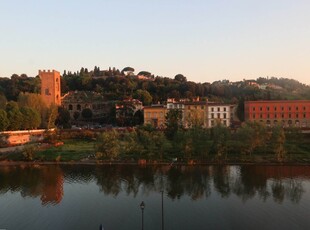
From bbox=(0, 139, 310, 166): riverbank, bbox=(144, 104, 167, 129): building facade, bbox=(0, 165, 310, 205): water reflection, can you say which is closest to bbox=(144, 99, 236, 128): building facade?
bbox=(144, 104, 167, 129): building facade

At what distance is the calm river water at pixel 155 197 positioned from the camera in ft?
66.8

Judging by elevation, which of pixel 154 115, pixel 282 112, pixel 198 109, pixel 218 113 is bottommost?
pixel 154 115

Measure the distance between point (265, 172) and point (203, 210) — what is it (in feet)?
40.1

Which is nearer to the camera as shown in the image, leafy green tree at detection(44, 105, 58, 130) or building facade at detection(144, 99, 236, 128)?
leafy green tree at detection(44, 105, 58, 130)

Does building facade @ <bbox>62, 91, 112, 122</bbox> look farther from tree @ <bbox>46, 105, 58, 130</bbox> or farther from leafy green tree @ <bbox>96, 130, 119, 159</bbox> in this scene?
leafy green tree @ <bbox>96, 130, 119, 159</bbox>

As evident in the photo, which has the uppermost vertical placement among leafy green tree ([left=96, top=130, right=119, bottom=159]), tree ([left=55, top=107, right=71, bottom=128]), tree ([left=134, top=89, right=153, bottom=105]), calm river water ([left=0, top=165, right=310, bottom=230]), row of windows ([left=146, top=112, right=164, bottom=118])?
tree ([left=134, top=89, right=153, bottom=105])

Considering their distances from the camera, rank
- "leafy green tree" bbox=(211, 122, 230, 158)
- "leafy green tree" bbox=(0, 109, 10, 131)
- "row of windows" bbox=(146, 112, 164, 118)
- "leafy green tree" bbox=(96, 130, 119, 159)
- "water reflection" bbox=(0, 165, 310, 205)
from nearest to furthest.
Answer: "water reflection" bbox=(0, 165, 310, 205) < "leafy green tree" bbox=(96, 130, 119, 159) < "leafy green tree" bbox=(211, 122, 230, 158) < "leafy green tree" bbox=(0, 109, 10, 131) < "row of windows" bbox=(146, 112, 164, 118)

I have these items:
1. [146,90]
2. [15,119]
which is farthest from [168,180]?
[146,90]

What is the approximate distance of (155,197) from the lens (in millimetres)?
25391

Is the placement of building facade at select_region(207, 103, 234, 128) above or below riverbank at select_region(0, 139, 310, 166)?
above

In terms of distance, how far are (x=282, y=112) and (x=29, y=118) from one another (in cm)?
3924

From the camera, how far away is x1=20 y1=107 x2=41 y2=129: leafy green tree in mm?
50938

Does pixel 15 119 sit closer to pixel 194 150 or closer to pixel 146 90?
pixel 194 150

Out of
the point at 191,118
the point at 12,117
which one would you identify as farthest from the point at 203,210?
the point at 12,117
